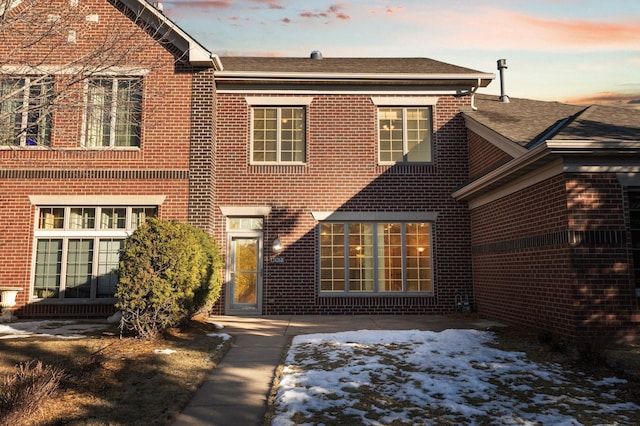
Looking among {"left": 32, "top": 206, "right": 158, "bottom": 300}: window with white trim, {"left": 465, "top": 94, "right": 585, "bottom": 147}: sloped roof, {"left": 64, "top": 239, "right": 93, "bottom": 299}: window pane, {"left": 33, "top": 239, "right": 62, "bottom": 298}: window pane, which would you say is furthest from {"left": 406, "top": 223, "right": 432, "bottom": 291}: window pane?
{"left": 33, "top": 239, "right": 62, "bottom": 298}: window pane

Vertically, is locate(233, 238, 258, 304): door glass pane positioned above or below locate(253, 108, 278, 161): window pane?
below

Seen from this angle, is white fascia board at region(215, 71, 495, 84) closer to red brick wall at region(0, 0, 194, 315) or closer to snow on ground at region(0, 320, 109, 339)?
red brick wall at region(0, 0, 194, 315)

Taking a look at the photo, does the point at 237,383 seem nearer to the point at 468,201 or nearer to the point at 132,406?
the point at 132,406

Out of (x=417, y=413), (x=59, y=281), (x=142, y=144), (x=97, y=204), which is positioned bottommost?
(x=417, y=413)

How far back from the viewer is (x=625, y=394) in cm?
529

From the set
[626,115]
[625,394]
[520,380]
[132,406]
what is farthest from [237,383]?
[626,115]

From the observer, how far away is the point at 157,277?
7926 mm

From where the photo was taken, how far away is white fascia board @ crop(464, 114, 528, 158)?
31.1 feet

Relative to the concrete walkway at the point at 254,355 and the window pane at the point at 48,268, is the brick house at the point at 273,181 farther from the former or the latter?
the concrete walkway at the point at 254,355

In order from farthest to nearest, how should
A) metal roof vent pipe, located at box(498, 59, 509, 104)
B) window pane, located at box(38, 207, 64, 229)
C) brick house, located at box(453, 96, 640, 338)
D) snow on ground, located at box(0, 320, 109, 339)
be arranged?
metal roof vent pipe, located at box(498, 59, 509, 104) < window pane, located at box(38, 207, 64, 229) < snow on ground, located at box(0, 320, 109, 339) < brick house, located at box(453, 96, 640, 338)

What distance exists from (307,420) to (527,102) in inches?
556

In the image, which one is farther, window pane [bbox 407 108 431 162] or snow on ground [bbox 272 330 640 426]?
window pane [bbox 407 108 431 162]

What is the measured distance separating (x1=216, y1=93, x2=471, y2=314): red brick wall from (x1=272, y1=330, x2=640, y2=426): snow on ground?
187 inches

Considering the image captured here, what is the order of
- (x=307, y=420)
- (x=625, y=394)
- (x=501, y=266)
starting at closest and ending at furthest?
(x=307, y=420) < (x=625, y=394) < (x=501, y=266)
